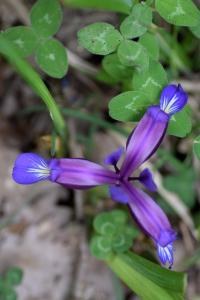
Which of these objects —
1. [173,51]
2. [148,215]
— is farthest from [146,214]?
[173,51]

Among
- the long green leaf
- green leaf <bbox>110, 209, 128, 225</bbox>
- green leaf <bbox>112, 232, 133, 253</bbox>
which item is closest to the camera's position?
the long green leaf

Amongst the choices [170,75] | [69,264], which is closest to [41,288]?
[69,264]

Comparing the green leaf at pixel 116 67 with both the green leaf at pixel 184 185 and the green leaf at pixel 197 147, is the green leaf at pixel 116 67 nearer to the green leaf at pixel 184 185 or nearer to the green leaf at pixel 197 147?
the green leaf at pixel 197 147

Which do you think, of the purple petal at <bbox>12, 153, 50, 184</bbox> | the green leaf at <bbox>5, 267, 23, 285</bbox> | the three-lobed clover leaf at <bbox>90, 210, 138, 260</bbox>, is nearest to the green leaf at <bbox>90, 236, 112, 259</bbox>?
the three-lobed clover leaf at <bbox>90, 210, 138, 260</bbox>

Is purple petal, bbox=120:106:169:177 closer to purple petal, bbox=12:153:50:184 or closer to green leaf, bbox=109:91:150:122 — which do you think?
green leaf, bbox=109:91:150:122

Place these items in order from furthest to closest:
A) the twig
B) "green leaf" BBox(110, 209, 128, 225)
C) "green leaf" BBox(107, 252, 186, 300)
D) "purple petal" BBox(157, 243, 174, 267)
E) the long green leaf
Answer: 1. the twig
2. "green leaf" BBox(110, 209, 128, 225)
3. "green leaf" BBox(107, 252, 186, 300)
4. "purple petal" BBox(157, 243, 174, 267)
5. the long green leaf

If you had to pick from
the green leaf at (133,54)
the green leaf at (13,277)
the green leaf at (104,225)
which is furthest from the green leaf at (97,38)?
the green leaf at (13,277)

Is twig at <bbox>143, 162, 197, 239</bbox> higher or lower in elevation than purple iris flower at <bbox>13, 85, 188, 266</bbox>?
lower

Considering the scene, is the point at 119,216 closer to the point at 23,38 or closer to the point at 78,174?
the point at 78,174
